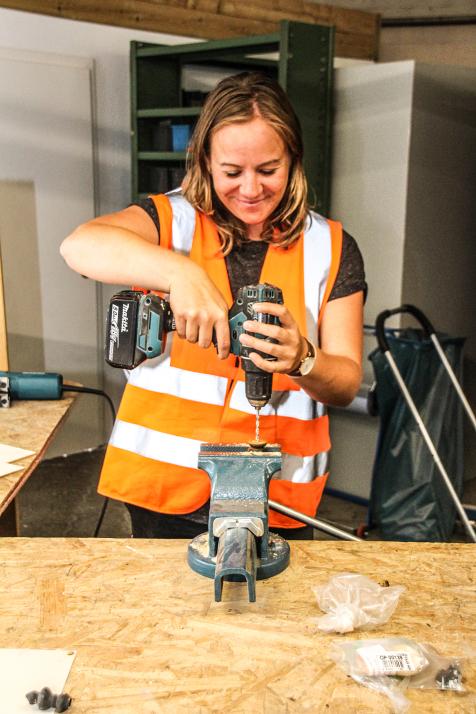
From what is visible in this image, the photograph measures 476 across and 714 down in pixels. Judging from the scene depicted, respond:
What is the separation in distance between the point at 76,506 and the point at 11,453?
195cm

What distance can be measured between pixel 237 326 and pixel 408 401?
1.63 m

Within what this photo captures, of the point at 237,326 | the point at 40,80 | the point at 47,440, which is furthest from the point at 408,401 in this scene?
the point at 40,80

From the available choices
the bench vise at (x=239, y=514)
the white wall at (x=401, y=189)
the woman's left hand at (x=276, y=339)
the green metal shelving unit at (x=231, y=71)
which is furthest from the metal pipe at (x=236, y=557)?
the white wall at (x=401, y=189)

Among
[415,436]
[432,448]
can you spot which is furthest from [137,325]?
[415,436]

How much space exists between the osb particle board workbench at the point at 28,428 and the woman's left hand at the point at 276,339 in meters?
0.62

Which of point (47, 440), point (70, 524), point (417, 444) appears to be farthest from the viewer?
point (70, 524)

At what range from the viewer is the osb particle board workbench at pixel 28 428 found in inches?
60.7

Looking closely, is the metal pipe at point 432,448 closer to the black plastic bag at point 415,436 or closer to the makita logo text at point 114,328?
the black plastic bag at point 415,436

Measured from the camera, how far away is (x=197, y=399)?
1.50m

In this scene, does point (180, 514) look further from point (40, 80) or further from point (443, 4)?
point (443, 4)

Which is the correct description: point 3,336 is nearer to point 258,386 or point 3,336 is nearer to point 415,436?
point 258,386

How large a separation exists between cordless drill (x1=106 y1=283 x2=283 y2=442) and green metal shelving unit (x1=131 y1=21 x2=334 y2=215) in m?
1.97

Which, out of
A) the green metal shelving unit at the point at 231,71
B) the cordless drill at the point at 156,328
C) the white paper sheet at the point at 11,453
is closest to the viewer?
the cordless drill at the point at 156,328

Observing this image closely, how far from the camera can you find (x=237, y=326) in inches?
48.9
